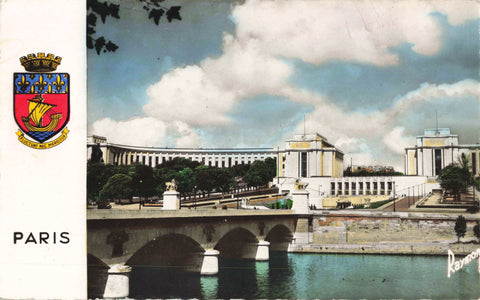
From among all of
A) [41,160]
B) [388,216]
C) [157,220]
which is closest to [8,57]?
[41,160]

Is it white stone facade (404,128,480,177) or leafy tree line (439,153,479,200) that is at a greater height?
white stone facade (404,128,480,177)

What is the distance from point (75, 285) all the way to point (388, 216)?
41.6 metres

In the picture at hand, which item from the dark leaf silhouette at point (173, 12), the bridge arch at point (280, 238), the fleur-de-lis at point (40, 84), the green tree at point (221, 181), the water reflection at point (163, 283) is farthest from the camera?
the green tree at point (221, 181)

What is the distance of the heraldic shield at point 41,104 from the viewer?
13227 millimetres

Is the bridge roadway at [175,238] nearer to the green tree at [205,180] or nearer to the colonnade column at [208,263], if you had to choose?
the colonnade column at [208,263]

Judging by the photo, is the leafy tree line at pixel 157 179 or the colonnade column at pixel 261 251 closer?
the colonnade column at pixel 261 251

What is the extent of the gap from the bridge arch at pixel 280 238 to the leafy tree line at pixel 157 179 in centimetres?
1323

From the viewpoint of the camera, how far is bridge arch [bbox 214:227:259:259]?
143ft

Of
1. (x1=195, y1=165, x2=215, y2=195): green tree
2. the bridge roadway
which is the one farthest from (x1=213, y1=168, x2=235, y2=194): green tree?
the bridge roadway

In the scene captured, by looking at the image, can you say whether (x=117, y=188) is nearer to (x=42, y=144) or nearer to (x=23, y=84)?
(x=42, y=144)

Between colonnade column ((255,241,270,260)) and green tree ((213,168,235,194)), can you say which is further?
green tree ((213,168,235,194))

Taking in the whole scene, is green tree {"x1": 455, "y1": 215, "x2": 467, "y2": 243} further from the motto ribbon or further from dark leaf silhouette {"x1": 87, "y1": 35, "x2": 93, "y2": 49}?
dark leaf silhouette {"x1": 87, "y1": 35, "x2": 93, "y2": 49}

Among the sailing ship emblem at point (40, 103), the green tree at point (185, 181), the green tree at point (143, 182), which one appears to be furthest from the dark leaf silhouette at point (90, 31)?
the green tree at point (185, 181)

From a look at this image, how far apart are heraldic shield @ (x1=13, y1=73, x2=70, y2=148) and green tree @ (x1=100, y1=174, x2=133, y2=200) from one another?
141ft
